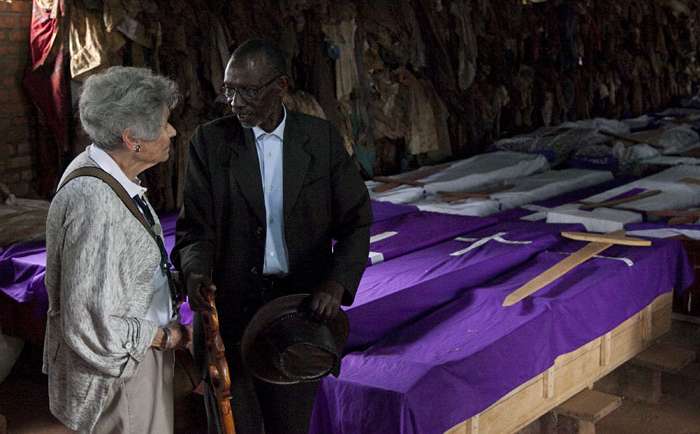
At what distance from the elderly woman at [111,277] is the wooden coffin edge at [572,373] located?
119cm

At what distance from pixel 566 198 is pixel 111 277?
4539 millimetres

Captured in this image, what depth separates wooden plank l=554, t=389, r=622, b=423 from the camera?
11.4ft

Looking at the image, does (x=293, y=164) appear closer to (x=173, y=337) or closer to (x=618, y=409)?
(x=173, y=337)

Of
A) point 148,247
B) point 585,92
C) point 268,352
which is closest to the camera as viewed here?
point 148,247

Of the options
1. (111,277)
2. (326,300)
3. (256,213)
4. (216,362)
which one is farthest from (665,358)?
(111,277)

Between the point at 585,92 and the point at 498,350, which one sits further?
the point at 585,92

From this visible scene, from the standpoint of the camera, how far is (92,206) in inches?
78.1

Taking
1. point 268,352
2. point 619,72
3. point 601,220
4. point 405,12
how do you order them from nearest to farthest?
point 268,352
point 601,220
point 405,12
point 619,72

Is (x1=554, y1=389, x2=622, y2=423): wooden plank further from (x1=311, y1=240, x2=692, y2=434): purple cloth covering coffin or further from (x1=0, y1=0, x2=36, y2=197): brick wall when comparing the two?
(x1=0, y1=0, x2=36, y2=197): brick wall

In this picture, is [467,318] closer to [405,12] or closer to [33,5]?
[33,5]

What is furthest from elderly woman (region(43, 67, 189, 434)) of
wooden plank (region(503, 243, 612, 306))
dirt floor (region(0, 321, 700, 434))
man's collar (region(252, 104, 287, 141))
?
wooden plank (region(503, 243, 612, 306))

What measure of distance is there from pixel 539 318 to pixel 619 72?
805cm

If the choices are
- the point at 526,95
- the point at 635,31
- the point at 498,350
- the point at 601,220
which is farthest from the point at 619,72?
the point at 498,350

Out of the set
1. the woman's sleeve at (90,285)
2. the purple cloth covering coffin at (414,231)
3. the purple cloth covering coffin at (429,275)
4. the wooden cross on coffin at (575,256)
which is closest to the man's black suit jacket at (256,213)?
the woman's sleeve at (90,285)
